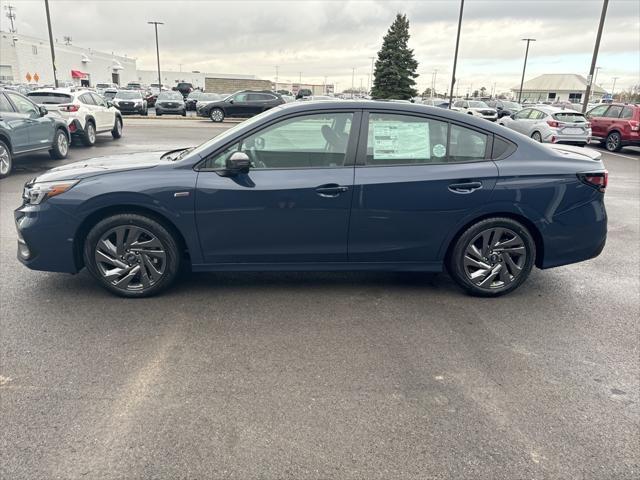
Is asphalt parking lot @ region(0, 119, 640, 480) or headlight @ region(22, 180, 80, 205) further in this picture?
headlight @ region(22, 180, 80, 205)

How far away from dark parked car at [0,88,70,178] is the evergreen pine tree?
3994 centimetres

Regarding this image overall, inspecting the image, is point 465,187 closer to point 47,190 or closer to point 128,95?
point 47,190

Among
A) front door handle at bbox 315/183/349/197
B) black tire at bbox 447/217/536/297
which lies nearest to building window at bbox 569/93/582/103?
black tire at bbox 447/217/536/297

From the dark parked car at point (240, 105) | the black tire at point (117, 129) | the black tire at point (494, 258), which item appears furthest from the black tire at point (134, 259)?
the dark parked car at point (240, 105)

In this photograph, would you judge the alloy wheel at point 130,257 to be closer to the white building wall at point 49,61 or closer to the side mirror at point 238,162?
the side mirror at point 238,162

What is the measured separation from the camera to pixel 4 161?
31.6 ft

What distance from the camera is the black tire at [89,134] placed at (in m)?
14.1

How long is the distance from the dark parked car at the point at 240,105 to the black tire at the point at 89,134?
1228 cm

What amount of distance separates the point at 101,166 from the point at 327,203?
2024 mm

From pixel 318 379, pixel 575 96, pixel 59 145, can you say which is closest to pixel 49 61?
pixel 59 145

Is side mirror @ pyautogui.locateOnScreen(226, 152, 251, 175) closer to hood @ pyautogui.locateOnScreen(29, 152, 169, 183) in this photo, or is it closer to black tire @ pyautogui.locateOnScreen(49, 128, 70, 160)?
hood @ pyautogui.locateOnScreen(29, 152, 169, 183)

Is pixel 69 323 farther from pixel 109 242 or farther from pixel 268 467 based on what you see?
pixel 268 467

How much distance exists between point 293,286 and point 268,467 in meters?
2.31

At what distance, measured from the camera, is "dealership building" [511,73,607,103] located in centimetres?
9244
